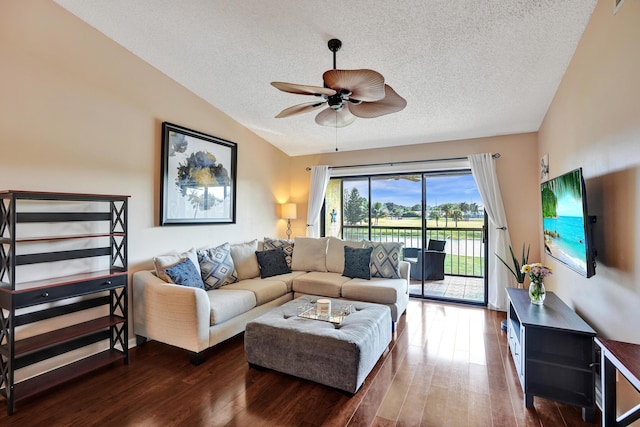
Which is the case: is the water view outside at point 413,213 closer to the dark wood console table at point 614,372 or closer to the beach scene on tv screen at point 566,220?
the beach scene on tv screen at point 566,220

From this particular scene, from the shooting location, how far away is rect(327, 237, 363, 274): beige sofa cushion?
4.27 metres

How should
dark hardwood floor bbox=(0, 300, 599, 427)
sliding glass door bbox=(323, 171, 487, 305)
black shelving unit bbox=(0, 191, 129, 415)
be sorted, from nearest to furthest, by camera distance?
1. dark hardwood floor bbox=(0, 300, 599, 427)
2. black shelving unit bbox=(0, 191, 129, 415)
3. sliding glass door bbox=(323, 171, 487, 305)

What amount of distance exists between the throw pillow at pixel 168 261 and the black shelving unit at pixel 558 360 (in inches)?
119

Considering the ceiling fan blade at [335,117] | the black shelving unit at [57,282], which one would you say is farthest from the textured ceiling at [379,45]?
the black shelving unit at [57,282]

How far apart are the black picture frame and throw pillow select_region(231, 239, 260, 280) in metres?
0.45

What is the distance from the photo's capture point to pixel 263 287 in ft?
11.5

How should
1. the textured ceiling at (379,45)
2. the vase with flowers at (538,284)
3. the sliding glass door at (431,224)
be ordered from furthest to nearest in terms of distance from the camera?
1. the sliding glass door at (431,224)
2. the vase with flowers at (538,284)
3. the textured ceiling at (379,45)

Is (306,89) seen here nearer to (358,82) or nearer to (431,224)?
(358,82)

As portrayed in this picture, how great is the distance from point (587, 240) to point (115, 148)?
392cm

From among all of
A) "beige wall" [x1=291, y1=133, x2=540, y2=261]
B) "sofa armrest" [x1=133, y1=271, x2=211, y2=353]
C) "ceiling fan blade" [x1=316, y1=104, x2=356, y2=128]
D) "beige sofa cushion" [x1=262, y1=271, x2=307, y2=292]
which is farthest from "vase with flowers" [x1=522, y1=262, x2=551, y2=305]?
"sofa armrest" [x1=133, y1=271, x2=211, y2=353]

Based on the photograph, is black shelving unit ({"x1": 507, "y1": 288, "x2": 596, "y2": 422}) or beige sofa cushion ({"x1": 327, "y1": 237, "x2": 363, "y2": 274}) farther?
beige sofa cushion ({"x1": 327, "y1": 237, "x2": 363, "y2": 274})

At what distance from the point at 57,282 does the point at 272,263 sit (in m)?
2.28

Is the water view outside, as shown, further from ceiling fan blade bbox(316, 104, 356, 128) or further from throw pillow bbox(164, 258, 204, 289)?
throw pillow bbox(164, 258, 204, 289)

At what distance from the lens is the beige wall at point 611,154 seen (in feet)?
5.43
